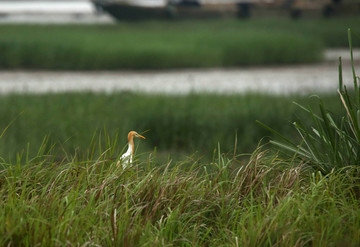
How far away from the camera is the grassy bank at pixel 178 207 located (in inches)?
113

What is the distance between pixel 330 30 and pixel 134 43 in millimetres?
6447

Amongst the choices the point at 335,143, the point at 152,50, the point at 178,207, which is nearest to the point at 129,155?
the point at 178,207

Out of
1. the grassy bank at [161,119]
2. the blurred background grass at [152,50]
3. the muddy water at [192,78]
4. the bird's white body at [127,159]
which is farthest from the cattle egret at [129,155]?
the blurred background grass at [152,50]

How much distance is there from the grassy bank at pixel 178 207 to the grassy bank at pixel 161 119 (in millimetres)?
1722

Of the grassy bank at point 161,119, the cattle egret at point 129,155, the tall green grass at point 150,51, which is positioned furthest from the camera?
the tall green grass at point 150,51

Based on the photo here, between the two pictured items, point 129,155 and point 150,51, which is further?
point 150,51

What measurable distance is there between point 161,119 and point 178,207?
2673mm

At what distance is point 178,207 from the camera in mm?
3098

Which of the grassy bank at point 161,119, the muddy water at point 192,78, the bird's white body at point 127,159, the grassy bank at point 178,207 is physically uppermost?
the bird's white body at point 127,159

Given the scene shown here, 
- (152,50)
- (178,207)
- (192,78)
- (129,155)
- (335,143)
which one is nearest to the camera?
(178,207)

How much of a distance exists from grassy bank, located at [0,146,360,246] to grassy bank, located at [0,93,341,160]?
1722 mm

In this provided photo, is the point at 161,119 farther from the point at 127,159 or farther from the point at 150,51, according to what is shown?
the point at 150,51

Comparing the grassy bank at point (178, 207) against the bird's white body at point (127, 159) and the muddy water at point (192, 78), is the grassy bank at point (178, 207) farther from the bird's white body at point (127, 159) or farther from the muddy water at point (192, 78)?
the muddy water at point (192, 78)

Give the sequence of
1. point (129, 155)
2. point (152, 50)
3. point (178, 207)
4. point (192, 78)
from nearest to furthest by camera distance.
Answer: point (178, 207), point (129, 155), point (192, 78), point (152, 50)
